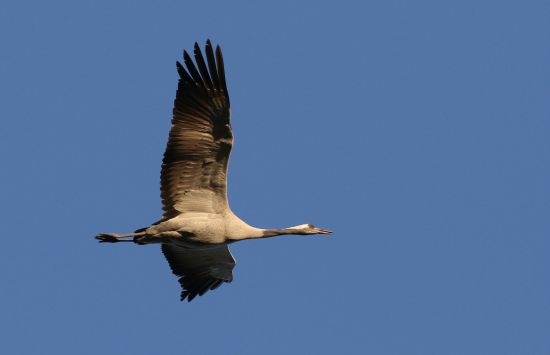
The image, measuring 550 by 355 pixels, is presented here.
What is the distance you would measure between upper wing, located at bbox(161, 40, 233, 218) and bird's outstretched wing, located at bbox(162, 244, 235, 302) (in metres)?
1.70

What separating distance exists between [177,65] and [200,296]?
201 inches

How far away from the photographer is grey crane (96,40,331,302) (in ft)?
62.4

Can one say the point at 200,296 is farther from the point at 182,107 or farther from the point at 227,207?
the point at 182,107

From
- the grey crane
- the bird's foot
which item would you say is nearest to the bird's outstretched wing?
the grey crane

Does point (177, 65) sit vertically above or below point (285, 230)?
above

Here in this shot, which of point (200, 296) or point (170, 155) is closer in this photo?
point (170, 155)

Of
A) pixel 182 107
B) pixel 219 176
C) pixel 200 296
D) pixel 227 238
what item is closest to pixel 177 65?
pixel 182 107

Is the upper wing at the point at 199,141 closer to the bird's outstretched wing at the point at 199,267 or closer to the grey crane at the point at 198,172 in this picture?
the grey crane at the point at 198,172

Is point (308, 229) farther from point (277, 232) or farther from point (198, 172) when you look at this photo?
point (198, 172)

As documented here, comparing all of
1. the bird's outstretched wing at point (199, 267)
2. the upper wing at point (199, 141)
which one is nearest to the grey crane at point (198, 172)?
the upper wing at point (199, 141)

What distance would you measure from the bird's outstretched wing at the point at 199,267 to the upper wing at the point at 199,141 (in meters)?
1.70

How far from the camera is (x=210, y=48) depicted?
61.5 feet

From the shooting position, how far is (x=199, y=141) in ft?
62.8

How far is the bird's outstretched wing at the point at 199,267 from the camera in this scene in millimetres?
21078
